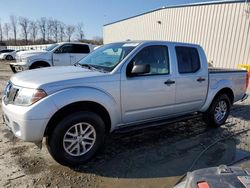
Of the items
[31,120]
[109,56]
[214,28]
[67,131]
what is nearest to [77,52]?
[109,56]

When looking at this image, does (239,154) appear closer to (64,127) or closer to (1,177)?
(64,127)

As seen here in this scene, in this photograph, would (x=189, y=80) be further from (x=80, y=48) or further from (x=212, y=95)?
(x=80, y=48)

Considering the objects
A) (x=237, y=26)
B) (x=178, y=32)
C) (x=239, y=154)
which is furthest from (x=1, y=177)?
(x=178, y=32)

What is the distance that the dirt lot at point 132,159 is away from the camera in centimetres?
343

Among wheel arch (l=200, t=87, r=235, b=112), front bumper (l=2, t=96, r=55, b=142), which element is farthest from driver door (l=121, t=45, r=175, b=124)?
front bumper (l=2, t=96, r=55, b=142)

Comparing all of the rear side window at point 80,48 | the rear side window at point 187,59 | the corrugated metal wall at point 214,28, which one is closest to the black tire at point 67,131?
the rear side window at point 187,59

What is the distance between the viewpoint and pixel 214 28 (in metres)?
17.2

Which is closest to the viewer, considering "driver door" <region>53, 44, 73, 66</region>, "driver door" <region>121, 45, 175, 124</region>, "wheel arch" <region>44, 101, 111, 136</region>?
"wheel arch" <region>44, 101, 111, 136</region>

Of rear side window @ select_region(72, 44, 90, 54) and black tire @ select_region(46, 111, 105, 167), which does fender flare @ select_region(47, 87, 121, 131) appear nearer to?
black tire @ select_region(46, 111, 105, 167)

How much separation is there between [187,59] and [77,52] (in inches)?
360

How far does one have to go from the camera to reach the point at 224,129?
579 cm

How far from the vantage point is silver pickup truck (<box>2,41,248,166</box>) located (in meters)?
3.41

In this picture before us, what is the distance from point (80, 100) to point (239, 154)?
2.97 metres

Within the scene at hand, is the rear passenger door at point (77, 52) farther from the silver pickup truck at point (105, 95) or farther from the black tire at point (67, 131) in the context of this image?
the black tire at point (67, 131)
